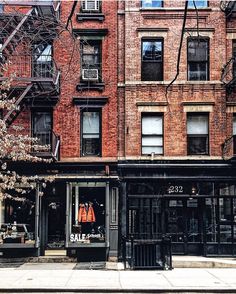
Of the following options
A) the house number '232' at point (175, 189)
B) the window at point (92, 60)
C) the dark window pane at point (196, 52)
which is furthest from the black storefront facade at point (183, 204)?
the dark window pane at point (196, 52)

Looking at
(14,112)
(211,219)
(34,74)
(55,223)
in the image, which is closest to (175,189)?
(211,219)

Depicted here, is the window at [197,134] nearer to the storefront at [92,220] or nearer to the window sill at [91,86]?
the storefront at [92,220]

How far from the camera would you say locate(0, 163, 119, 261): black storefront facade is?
20969mm

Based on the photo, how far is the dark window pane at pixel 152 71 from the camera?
73.0ft

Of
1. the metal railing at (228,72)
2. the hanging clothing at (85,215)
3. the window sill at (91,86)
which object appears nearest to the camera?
the hanging clothing at (85,215)

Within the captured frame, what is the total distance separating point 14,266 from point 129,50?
988cm

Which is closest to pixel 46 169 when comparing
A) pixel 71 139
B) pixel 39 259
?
pixel 71 139

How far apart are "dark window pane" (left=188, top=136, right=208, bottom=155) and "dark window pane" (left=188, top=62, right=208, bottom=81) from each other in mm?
2515

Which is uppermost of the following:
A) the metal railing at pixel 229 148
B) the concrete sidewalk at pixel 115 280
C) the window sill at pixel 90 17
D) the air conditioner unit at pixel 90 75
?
the window sill at pixel 90 17

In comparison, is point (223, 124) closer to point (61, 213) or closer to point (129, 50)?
point (129, 50)

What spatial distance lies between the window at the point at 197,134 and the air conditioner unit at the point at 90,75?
4.30 metres

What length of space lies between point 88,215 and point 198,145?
17.9 ft

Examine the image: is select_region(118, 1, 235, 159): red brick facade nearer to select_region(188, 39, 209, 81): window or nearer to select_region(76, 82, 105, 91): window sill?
select_region(188, 39, 209, 81): window

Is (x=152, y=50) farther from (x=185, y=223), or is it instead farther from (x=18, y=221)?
(x=18, y=221)
